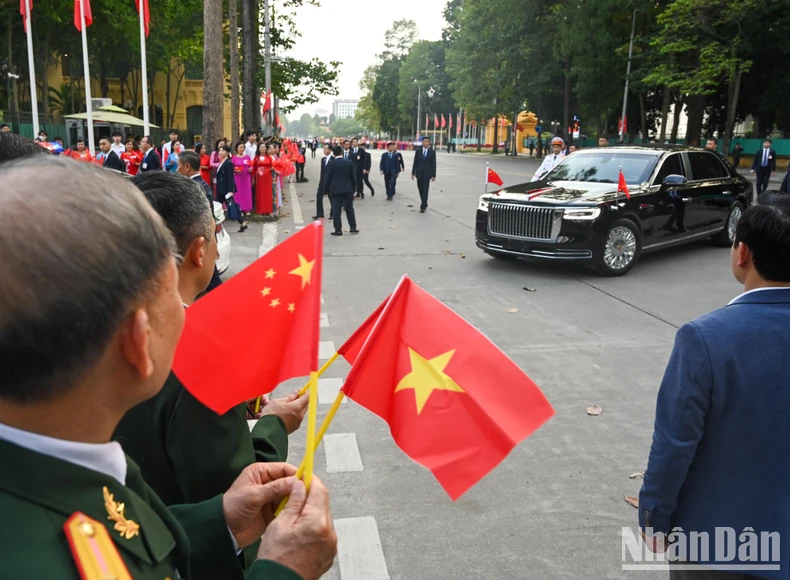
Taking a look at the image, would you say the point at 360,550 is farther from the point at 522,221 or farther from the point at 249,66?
the point at 249,66

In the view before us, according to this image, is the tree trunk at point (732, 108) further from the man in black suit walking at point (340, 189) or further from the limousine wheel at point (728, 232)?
the man in black suit walking at point (340, 189)

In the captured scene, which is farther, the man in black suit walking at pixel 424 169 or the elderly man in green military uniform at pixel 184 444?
the man in black suit walking at pixel 424 169

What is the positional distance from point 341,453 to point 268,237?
9.33 meters

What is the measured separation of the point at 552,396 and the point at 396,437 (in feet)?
12.1

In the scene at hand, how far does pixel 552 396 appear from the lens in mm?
5270

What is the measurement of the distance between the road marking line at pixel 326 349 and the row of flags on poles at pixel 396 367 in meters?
4.31

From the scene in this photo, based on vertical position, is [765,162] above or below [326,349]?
above

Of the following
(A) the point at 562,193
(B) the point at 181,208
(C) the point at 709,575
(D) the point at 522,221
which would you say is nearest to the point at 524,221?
(D) the point at 522,221

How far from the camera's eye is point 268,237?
13289 mm

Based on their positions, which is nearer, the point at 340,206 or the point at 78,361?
the point at 78,361

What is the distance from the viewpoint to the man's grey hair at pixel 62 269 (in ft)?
2.88

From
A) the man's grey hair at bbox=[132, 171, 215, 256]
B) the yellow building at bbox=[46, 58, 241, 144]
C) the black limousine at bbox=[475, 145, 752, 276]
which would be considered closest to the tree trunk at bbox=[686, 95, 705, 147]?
the black limousine at bbox=[475, 145, 752, 276]

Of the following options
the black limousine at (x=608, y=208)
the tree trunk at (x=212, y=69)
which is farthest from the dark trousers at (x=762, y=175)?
the tree trunk at (x=212, y=69)

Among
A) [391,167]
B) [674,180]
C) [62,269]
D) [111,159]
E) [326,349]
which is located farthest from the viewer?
[391,167]
